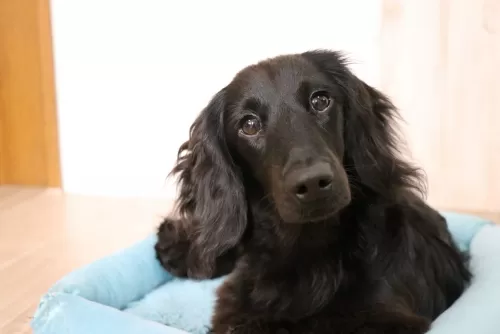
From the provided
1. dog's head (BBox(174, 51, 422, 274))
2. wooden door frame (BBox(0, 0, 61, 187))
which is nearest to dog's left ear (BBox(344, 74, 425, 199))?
dog's head (BBox(174, 51, 422, 274))

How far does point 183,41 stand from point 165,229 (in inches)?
51.4

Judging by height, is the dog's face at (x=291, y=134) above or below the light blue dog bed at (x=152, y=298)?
above

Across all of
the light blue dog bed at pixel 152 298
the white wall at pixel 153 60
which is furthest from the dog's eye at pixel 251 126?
the white wall at pixel 153 60

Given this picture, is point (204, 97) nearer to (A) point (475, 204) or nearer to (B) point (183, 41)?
(B) point (183, 41)

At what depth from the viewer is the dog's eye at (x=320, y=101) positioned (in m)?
1.37

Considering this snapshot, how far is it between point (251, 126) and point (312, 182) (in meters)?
0.30

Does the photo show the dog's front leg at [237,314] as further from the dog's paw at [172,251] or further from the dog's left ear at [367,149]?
the dog's paw at [172,251]

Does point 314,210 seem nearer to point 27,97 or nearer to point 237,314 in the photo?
point 237,314

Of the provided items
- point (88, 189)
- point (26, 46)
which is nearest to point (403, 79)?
point (88, 189)

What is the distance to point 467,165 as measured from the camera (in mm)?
2809

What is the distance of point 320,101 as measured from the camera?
1.38 meters

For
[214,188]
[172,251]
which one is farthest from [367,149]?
[172,251]

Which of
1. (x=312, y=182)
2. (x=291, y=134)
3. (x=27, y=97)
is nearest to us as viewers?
(x=312, y=182)

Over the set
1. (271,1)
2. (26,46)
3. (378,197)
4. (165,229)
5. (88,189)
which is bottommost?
(88,189)
